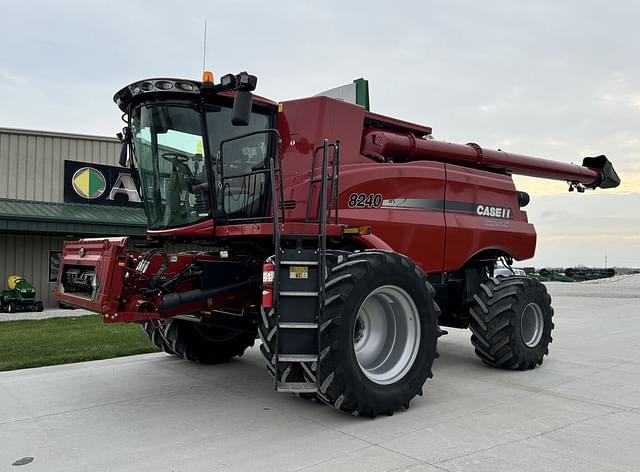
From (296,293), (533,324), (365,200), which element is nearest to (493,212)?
(533,324)

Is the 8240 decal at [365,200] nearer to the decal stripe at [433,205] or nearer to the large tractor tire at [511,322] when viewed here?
the decal stripe at [433,205]

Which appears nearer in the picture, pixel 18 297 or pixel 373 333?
pixel 373 333

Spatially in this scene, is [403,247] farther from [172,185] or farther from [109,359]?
[109,359]

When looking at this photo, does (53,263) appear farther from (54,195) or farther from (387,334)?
(387,334)

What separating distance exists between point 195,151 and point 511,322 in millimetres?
4195

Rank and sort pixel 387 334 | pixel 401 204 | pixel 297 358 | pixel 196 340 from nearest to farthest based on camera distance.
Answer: pixel 297 358
pixel 387 334
pixel 401 204
pixel 196 340

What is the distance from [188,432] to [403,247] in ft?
10.3

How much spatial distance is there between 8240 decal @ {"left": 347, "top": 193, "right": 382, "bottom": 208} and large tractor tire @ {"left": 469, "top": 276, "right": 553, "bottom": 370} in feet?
6.51

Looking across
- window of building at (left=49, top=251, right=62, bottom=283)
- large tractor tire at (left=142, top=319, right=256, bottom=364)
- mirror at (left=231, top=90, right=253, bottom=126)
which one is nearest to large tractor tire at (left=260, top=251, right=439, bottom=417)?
mirror at (left=231, top=90, right=253, bottom=126)

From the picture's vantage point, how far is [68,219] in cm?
1561

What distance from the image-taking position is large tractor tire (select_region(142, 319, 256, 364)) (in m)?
7.10

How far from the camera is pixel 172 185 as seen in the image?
5680mm

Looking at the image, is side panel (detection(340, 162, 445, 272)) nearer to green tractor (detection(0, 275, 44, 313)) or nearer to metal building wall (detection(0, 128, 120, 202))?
green tractor (detection(0, 275, 44, 313))

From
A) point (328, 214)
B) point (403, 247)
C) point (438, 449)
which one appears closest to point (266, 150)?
point (328, 214)
